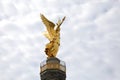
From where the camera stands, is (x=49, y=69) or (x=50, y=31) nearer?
(x=49, y=69)

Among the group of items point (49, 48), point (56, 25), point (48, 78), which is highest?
point (56, 25)

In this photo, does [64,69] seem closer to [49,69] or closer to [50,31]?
[49,69]

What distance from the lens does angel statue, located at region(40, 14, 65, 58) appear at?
60719 mm

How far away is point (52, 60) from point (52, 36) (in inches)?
157

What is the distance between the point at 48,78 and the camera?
58.7 m

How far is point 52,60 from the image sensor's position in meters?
59.8

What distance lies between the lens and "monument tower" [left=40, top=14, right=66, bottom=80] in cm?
5872

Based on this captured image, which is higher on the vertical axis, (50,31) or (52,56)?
(50,31)

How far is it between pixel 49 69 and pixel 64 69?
2199mm

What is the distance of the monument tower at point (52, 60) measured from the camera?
58719 millimetres

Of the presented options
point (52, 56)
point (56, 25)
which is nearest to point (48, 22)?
point (56, 25)

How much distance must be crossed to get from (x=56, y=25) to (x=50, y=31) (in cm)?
121

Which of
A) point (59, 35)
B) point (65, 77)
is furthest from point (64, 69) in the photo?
point (59, 35)

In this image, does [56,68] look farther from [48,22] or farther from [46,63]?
[48,22]
